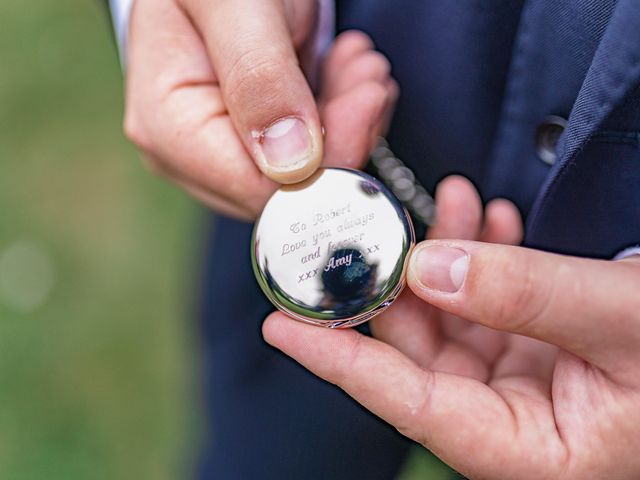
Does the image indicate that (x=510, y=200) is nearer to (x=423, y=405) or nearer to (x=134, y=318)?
(x=423, y=405)

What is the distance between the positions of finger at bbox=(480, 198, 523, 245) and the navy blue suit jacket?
2 centimetres

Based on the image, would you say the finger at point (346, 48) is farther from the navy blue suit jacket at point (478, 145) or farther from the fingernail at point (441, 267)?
the fingernail at point (441, 267)

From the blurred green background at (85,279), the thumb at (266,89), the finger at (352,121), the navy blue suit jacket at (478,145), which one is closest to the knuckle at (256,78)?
the thumb at (266,89)

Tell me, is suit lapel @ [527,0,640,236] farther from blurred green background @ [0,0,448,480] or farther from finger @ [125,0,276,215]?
blurred green background @ [0,0,448,480]

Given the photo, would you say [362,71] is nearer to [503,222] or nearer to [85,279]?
[503,222]

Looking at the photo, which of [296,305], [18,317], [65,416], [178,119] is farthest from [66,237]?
[296,305]

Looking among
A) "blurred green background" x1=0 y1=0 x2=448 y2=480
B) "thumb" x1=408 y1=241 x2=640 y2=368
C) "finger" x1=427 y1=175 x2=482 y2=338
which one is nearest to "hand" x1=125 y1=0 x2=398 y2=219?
"finger" x1=427 y1=175 x2=482 y2=338

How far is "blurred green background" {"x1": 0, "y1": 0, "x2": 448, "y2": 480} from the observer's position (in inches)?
74.4

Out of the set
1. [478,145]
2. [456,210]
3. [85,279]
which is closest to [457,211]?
[456,210]

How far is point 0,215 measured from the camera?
214 cm

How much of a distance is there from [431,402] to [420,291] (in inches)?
5.1

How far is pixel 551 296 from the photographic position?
739mm

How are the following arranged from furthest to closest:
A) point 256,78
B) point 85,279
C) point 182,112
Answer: point 85,279 → point 182,112 → point 256,78

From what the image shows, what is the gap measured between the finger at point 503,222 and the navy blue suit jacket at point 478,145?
2cm
